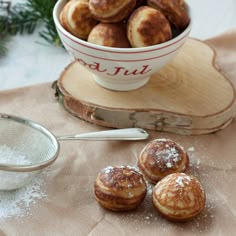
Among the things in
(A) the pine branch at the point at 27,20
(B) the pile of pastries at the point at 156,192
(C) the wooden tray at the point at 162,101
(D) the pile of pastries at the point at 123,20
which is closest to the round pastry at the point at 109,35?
(D) the pile of pastries at the point at 123,20

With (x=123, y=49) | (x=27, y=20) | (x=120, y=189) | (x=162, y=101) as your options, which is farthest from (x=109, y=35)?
(x=27, y=20)

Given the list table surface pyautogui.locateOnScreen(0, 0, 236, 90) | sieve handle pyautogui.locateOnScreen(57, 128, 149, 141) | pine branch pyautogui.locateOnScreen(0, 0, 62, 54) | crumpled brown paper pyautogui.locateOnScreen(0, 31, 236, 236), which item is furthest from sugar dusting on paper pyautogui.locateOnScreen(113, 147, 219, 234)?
pine branch pyautogui.locateOnScreen(0, 0, 62, 54)

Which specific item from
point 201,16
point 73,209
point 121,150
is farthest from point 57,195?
point 201,16

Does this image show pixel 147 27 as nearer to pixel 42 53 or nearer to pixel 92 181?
pixel 92 181

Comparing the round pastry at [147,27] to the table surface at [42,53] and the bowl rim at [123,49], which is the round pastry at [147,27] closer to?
the bowl rim at [123,49]

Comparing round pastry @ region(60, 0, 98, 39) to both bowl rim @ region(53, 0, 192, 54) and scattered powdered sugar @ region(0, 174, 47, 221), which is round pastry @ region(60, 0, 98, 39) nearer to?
bowl rim @ region(53, 0, 192, 54)

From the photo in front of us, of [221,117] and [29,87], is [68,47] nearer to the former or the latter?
[29,87]
